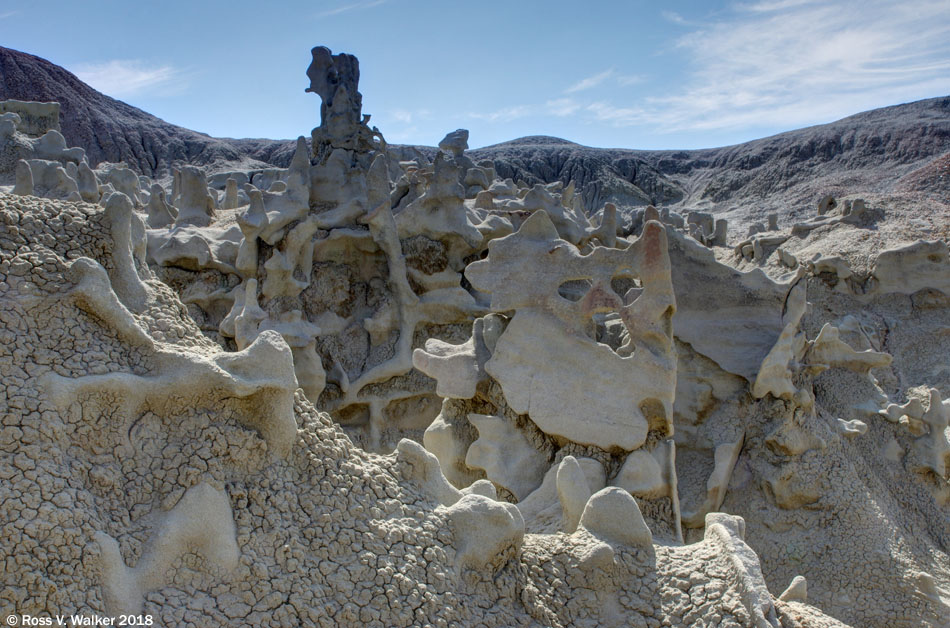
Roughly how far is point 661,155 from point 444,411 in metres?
35.1

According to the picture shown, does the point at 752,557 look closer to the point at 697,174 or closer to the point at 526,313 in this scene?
the point at 526,313

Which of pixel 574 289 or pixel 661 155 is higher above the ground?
pixel 661 155

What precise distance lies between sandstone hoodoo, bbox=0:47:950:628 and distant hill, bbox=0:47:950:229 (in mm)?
18564

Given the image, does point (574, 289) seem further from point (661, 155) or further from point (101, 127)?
point (661, 155)

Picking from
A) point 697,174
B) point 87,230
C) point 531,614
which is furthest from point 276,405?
point 697,174

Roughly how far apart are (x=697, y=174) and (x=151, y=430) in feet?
113

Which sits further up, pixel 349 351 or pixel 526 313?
pixel 526 313

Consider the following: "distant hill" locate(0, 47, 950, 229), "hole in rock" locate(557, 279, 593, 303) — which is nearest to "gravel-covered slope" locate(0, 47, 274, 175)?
"distant hill" locate(0, 47, 950, 229)

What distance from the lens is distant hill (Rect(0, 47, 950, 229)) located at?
87.7ft

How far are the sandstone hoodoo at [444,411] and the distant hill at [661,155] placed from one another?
60.9ft

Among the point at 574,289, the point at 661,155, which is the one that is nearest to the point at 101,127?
the point at 661,155

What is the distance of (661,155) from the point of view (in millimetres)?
37031

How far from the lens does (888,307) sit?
759 centimetres

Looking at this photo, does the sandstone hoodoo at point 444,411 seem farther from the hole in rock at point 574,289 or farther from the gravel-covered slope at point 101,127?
the gravel-covered slope at point 101,127
